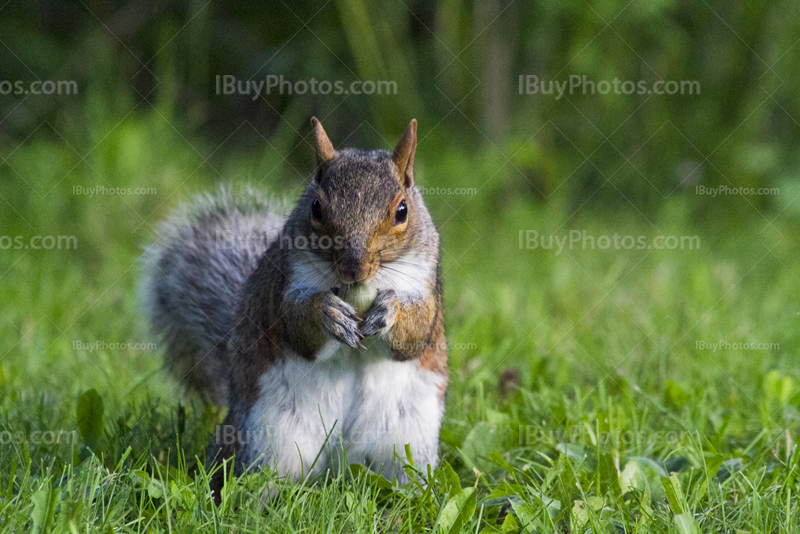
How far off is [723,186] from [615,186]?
64 centimetres

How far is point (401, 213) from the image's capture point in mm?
1845

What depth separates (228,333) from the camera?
2172 mm

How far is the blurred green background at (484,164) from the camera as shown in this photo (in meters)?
2.79

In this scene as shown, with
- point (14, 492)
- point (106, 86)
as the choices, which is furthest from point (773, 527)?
point (106, 86)

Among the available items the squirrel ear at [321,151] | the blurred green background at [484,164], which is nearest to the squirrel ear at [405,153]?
the squirrel ear at [321,151]

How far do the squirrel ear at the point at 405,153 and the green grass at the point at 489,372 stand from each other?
26.1 inches

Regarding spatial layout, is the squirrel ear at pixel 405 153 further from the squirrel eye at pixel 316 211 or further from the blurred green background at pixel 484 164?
the blurred green background at pixel 484 164

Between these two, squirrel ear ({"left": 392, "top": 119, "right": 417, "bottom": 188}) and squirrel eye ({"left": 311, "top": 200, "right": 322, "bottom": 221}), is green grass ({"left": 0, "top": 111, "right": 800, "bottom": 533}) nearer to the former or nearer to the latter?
squirrel eye ({"left": 311, "top": 200, "right": 322, "bottom": 221})

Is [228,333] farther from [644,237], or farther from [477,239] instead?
[644,237]

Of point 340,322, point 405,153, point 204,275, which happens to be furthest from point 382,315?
point 204,275

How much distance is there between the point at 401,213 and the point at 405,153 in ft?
0.51

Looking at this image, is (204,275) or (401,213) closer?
(401,213)

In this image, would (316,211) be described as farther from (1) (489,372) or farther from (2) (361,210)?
(1) (489,372)

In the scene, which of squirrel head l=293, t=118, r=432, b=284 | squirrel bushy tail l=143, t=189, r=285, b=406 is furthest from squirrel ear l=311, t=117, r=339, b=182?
squirrel bushy tail l=143, t=189, r=285, b=406
